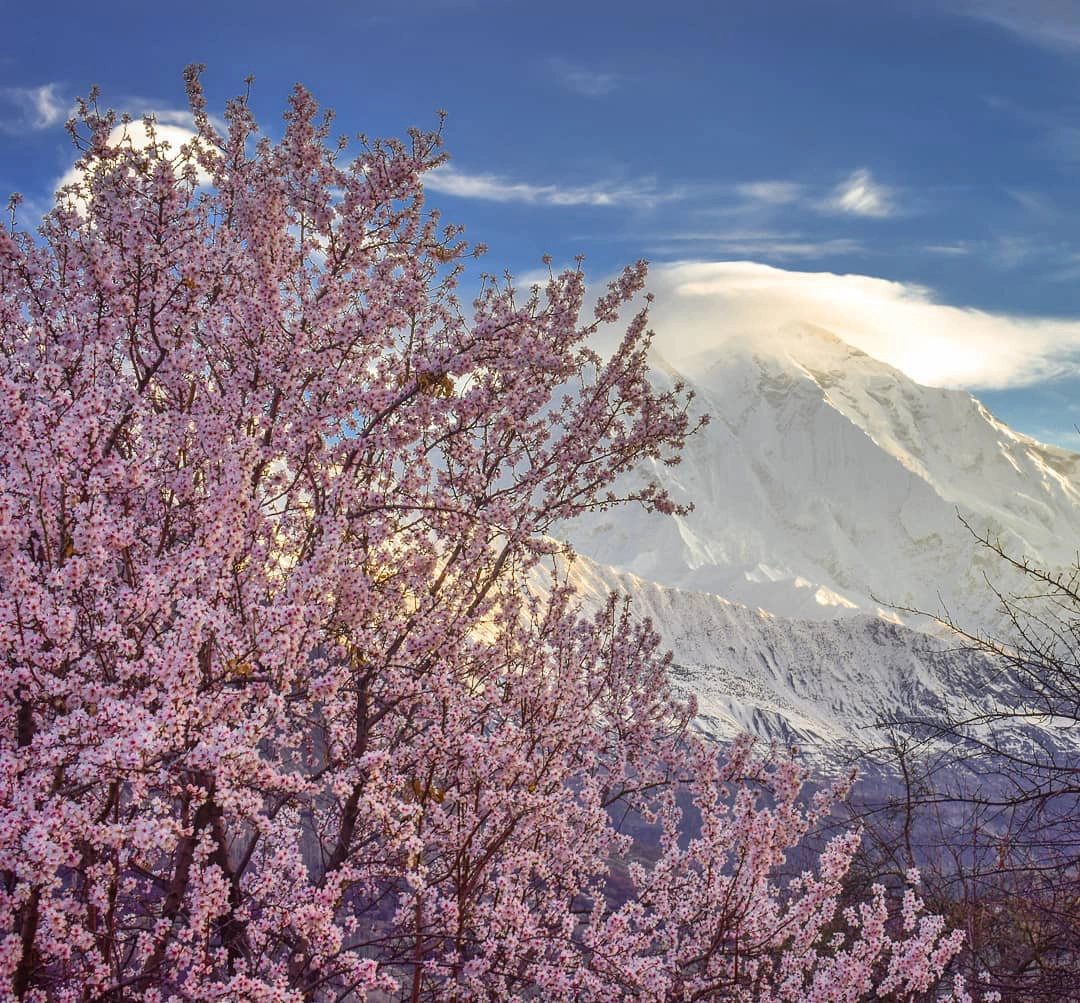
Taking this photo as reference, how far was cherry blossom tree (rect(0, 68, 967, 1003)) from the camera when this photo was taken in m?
4.27

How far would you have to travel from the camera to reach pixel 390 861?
6.54 metres

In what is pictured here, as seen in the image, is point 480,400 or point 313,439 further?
point 480,400

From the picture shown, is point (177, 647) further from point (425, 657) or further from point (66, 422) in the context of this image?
point (425, 657)

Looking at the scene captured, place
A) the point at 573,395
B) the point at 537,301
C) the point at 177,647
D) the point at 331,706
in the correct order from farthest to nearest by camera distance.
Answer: the point at 573,395, the point at 537,301, the point at 331,706, the point at 177,647

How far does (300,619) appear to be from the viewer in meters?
4.38

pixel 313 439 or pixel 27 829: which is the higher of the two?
pixel 313 439

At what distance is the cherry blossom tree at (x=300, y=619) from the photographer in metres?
4.27

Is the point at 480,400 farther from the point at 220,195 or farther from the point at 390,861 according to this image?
the point at 390,861

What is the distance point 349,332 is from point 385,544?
2.20 m

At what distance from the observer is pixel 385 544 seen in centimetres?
762

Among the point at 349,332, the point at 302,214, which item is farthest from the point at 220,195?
the point at 349,332

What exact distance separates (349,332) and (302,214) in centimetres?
182

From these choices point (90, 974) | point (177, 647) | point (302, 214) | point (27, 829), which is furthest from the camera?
point (302, 214)

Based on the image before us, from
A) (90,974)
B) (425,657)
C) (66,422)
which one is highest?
(66,422)
